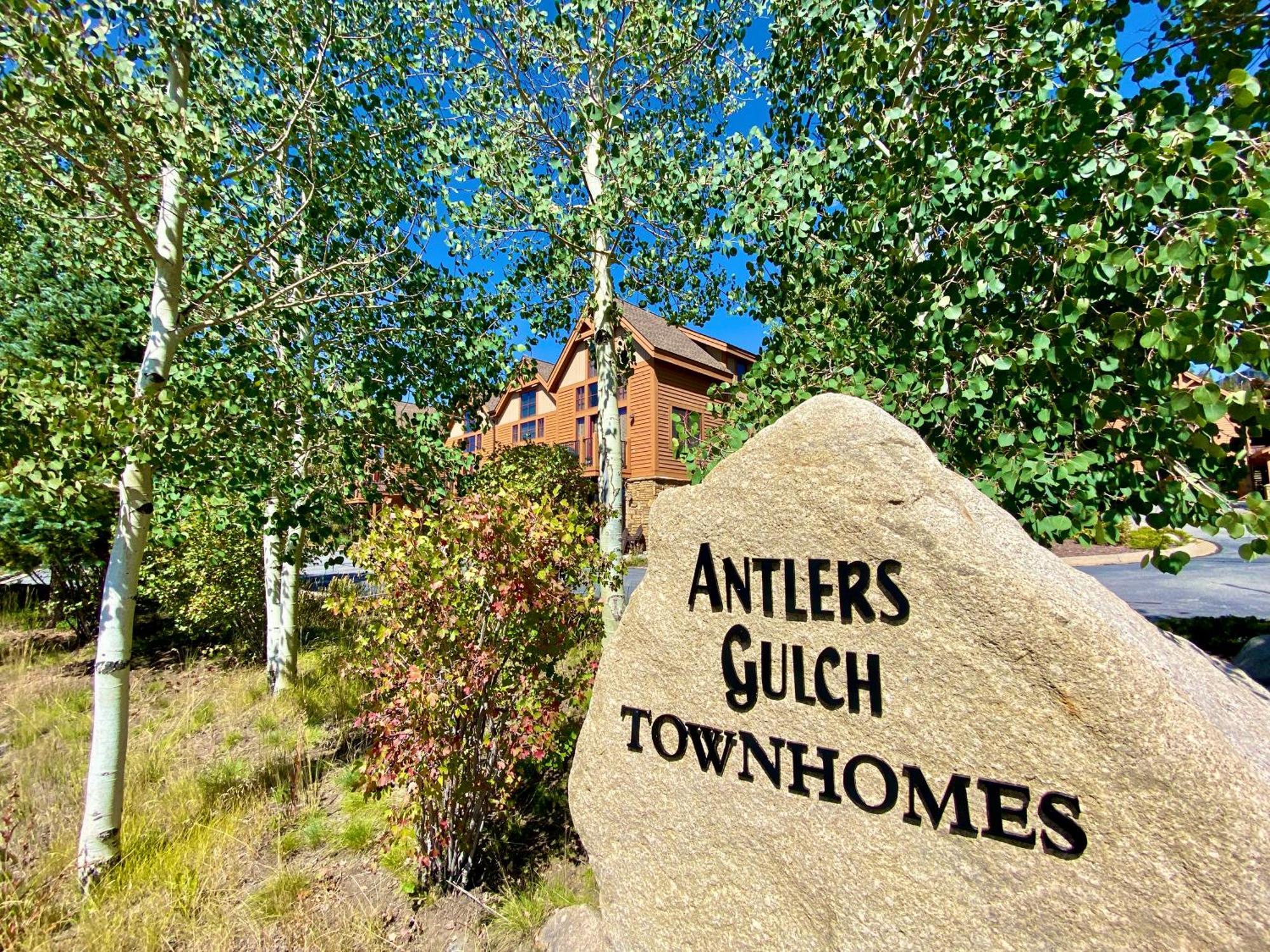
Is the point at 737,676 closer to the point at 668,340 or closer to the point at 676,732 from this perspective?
the point at 676,732

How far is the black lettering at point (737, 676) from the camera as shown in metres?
2.49

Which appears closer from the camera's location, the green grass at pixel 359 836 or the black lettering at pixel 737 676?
the black lettering at pixel 737 676

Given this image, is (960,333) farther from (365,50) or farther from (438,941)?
(365,50)

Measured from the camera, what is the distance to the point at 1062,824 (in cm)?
186

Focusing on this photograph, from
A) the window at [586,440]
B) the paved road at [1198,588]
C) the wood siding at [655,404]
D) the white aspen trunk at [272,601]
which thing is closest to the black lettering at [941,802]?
the white aspen trunk at [272,601]

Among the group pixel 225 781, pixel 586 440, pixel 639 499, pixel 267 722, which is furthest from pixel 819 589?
pixel 586 440

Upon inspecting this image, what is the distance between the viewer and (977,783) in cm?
200

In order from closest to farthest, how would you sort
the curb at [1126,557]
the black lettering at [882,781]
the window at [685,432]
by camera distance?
the black lettering at [882,781]
the window at [685,432]
the curb at [1126,557]

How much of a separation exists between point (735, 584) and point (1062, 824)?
1.31 meters

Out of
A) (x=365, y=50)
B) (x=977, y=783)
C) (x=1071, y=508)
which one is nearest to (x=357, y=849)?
(x=977, y=783)

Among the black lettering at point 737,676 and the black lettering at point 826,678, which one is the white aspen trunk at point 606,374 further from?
the black lettering at point 826,678

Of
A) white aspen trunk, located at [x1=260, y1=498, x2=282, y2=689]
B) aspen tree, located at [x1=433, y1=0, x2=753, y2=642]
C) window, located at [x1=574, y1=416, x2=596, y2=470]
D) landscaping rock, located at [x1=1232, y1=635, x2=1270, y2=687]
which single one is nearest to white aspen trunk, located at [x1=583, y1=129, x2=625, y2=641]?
aspen tree, located at [x1=433, y1=0, x2=753, y2=642]

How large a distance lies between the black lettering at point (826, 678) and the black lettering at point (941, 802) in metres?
0.31

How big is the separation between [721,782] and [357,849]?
2788mm
